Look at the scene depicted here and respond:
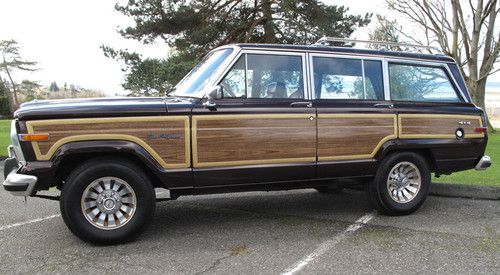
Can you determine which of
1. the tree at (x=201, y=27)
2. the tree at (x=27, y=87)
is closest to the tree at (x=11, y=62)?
the tree at (x=27, y=87)

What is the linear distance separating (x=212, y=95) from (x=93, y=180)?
1425mm

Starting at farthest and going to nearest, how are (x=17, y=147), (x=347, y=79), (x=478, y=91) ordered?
(x=478, y=91)
(x=347, y=79)
(x=17, y=147)

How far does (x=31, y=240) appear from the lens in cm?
489

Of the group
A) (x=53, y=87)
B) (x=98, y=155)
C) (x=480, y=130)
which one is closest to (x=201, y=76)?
(x=98, y=155)

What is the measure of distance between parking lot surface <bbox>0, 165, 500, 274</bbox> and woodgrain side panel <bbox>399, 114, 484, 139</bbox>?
3.28 ft

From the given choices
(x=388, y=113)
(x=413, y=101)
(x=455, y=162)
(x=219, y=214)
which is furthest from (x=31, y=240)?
(x=455, y=162)

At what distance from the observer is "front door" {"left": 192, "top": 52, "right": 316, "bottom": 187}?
4926mm

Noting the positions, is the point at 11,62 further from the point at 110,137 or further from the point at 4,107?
the point at 110,137

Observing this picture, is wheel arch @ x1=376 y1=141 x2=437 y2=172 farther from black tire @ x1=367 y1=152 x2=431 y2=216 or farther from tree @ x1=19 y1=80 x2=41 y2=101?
tree @ x1=19 y1=80 x2=41 y2=101

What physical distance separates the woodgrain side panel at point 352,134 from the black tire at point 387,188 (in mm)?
266

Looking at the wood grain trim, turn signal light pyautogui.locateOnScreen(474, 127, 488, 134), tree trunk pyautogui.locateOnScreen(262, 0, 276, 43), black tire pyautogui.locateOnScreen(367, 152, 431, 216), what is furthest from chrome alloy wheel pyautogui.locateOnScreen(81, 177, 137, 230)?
tree trunk pyautogui.locateOnScreen(262, 0, 276, 43)

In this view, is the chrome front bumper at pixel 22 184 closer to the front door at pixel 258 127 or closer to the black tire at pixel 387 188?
the front door at pixel 258 127

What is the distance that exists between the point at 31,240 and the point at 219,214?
2.18 m

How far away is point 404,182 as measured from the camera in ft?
19.6
